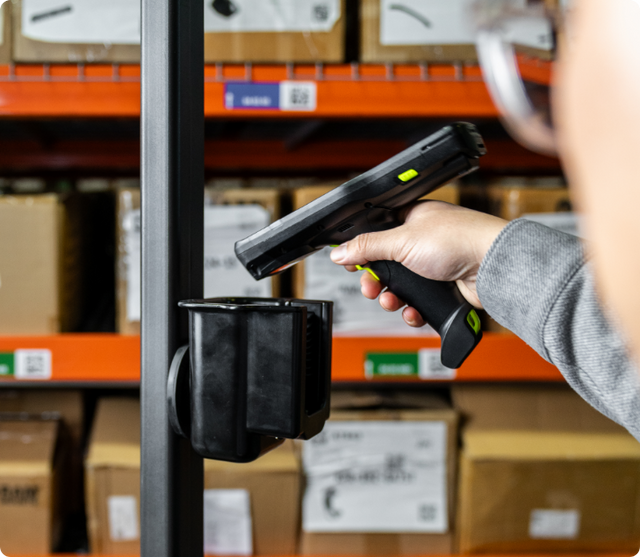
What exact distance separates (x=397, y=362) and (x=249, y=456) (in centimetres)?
66

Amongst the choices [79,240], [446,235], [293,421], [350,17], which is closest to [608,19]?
[293,421]

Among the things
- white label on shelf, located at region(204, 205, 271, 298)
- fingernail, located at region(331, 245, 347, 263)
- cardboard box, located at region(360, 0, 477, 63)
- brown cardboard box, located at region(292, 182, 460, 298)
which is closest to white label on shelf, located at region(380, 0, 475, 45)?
cardboard box, located at region(360, 0, 477, 63)

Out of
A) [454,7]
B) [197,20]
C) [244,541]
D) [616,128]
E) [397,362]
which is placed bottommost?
[244,541]

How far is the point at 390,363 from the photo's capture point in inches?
41.1

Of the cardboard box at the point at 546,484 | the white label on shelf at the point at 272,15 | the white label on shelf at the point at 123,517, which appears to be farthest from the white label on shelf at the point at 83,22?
the cardboard box at the point at 546,484

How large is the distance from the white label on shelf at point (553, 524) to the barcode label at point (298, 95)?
871mm

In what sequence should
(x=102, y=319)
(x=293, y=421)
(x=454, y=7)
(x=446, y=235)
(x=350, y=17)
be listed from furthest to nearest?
(x=102, y=319) → (x=350, y=17) → (x=454, y=7) → (x=446, y=235) → (x=293, y=421)

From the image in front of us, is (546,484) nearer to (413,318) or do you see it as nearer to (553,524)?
(553,524)

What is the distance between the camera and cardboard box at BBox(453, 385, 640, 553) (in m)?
1.06

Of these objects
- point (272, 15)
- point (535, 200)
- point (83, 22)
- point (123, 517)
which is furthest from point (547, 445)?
point (83, 22)

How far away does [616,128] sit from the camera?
14 centimetres

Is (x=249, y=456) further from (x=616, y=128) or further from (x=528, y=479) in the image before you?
(x=528, y=479)

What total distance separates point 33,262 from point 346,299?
566 millimetres

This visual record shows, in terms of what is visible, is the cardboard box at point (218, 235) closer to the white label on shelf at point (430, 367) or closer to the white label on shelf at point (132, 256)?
the white label on shelf at point (132, 256)
